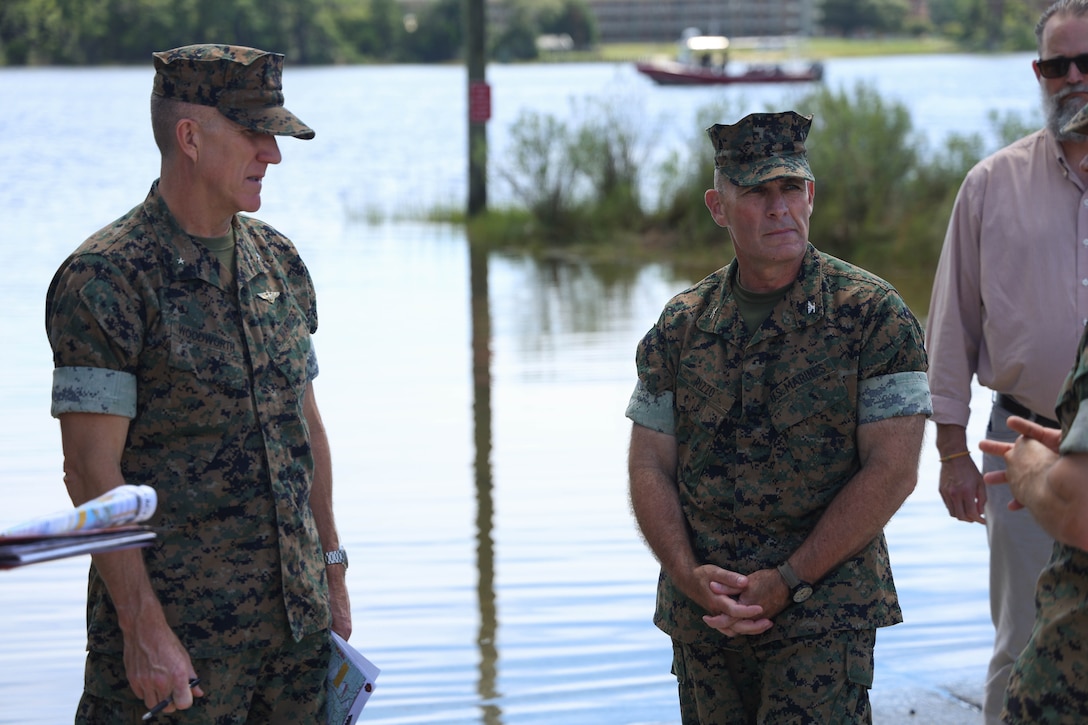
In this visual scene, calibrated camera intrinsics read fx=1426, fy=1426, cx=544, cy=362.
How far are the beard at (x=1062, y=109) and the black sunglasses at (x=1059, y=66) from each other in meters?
0.04

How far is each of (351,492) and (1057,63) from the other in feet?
13.4

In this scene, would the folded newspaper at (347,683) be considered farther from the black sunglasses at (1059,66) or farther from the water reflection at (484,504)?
the black sunglasses at (1059,66)

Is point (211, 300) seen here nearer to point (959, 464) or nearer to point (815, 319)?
point (815, 319)

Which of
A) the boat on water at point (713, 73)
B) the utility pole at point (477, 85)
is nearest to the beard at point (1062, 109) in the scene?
the utility pole at point (477, 85)

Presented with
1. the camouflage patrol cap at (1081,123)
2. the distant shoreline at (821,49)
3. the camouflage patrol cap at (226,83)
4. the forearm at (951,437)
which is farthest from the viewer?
the distant shoreline at (821,49)

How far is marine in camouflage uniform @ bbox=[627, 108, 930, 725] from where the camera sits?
9.65 feet

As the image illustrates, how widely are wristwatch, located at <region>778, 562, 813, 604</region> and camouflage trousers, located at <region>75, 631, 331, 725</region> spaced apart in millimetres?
975

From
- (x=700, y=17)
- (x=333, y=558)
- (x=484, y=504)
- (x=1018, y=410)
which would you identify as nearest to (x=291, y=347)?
(x=333, y=558)

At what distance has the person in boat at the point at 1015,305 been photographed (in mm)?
3652

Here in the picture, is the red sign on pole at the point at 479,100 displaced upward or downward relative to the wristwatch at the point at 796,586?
upward

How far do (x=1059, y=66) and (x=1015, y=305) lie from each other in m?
0.62

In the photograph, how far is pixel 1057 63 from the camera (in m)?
3.68

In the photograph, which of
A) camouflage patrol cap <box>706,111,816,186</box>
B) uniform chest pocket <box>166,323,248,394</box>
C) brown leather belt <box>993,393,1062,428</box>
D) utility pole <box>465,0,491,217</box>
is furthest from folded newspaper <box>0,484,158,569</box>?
utility pole <box>465,0,491,217</box>

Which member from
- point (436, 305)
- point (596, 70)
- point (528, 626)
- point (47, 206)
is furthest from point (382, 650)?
point (596, 70)
